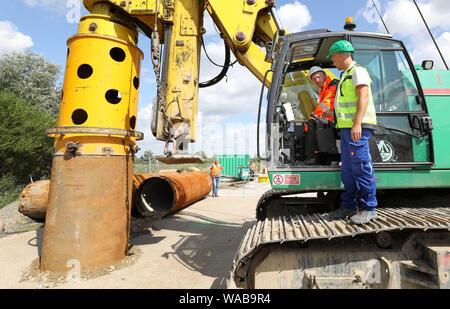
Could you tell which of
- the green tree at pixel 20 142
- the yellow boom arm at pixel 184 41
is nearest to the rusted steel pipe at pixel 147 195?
the yellow boom arm at pixel 184 41

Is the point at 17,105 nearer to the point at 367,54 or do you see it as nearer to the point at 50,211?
the point at 50,211

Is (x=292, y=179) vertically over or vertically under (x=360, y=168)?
under

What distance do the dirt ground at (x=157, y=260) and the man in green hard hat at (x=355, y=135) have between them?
194 cm

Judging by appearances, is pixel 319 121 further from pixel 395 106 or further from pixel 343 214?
pixel 343 214

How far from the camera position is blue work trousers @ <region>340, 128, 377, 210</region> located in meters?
2.62

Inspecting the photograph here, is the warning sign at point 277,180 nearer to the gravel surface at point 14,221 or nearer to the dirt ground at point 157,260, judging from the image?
the dirt ground at point 157,260

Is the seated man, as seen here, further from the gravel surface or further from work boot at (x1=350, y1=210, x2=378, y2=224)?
the gravel surface

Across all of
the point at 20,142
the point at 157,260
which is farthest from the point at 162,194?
the point at 20,142

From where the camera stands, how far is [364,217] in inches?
101

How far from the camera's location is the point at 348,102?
2.77 m

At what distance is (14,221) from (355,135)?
10217 mm

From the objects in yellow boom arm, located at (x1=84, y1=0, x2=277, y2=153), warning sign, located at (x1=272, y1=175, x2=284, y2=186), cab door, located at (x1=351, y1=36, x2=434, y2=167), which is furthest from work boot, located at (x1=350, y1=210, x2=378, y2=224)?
yellow boom arm, located at (x1=84, y1=0, x2=277, y2=153)
